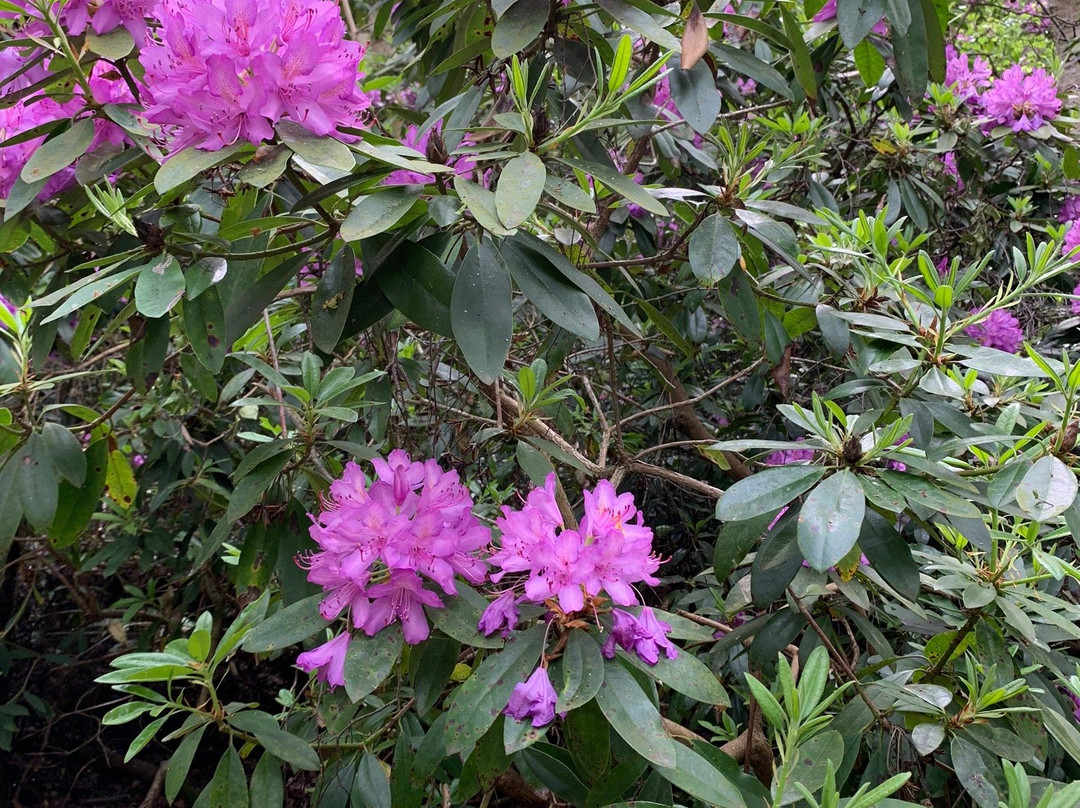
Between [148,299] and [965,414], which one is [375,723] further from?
[965,414]

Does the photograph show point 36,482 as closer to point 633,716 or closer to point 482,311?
point 482,311

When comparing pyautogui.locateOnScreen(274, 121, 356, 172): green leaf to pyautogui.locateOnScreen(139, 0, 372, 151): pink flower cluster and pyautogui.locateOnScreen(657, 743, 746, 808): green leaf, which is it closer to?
pyautogui.locateOnScreen(139, 0, 372, 151): pink flower cluster

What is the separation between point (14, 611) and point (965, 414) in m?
2.93

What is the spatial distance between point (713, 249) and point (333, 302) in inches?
21.5

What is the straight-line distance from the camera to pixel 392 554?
0.92 m

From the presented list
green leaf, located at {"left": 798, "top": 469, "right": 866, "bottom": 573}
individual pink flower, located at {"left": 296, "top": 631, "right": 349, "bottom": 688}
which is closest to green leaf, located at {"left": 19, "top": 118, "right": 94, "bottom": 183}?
individual pink flower, located at {"left": 296, "top": 631, "right": 349, "bottom": 688}

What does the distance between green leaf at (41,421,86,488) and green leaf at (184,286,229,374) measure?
36 centimetres

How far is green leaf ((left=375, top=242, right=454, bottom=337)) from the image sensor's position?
1025 millimetres

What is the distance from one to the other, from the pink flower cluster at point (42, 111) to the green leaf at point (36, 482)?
1.28 ft

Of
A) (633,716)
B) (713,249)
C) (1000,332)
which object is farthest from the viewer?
(1000,332)

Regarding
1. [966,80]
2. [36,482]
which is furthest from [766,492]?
[966,80]

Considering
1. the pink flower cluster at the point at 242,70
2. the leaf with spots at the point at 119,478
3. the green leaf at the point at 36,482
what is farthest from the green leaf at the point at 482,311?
the leaf with spots at the point at 119,478

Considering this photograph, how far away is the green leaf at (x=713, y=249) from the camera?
119 centimetres

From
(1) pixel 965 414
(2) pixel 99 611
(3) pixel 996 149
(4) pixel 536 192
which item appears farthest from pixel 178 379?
(3) pixel 996 149
